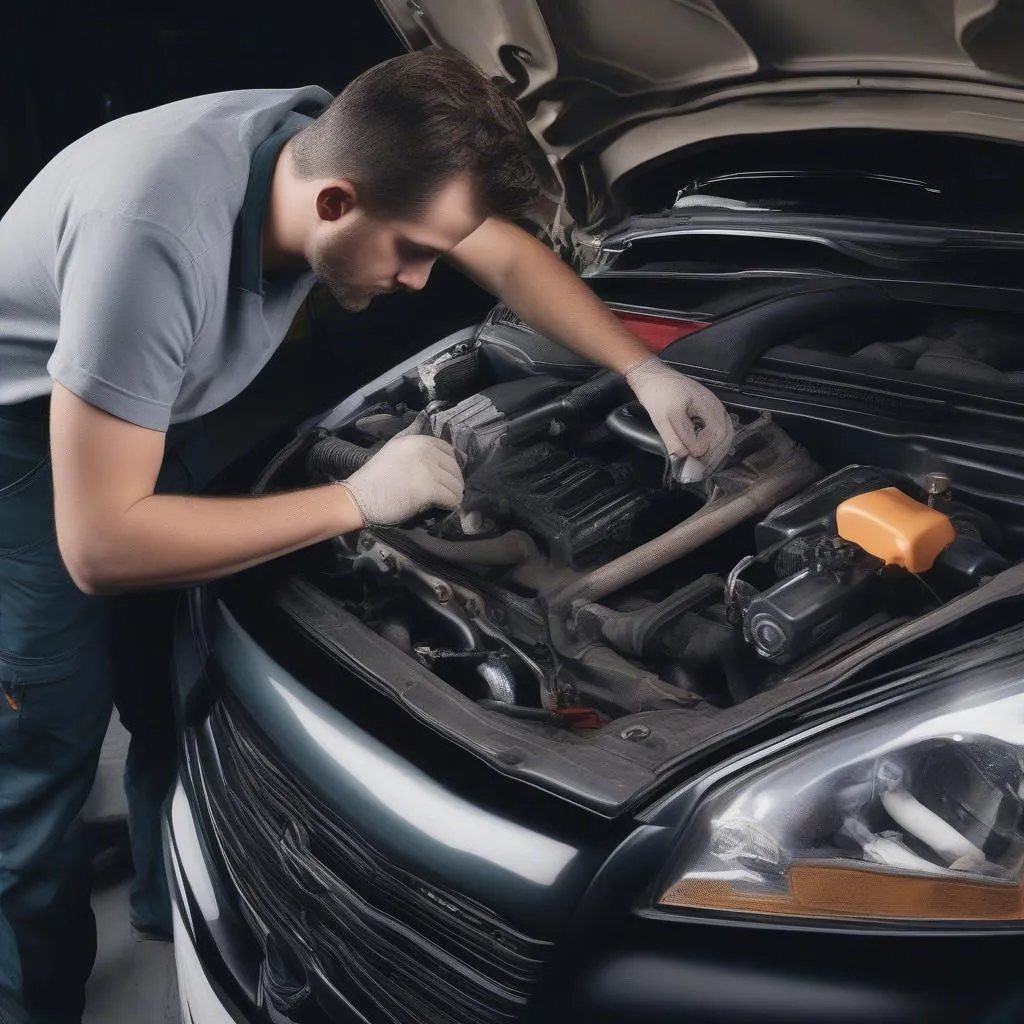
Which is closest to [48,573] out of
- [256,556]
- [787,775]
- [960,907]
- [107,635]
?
[107,635]

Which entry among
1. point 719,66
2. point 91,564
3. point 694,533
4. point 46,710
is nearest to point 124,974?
point 46,710

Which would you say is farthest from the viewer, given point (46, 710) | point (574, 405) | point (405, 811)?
point (574, 405)

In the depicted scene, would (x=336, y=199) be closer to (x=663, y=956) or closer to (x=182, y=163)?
(x=182, y=163)

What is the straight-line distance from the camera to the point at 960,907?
0.83 m

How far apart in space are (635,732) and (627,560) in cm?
33

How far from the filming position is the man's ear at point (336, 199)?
125cm

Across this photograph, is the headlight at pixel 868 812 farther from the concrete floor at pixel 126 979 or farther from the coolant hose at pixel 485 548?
the concrete floor at pixel 126 979

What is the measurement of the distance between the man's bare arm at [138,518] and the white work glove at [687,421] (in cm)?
48

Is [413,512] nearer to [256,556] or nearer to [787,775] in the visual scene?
[256,556]

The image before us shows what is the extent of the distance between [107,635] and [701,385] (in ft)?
3.23

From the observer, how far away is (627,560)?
1.29 meters

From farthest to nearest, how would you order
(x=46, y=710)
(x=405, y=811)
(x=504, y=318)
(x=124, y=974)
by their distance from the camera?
(x=504, y=318), (x=124, y=974), (x=46, y=710), (x=405, y=811)

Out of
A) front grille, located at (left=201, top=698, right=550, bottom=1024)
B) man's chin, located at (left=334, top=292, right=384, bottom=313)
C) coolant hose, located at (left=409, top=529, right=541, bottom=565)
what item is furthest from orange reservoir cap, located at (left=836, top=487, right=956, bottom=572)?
man's chin, located at (left=334, top=292, right=384, bottom=313)

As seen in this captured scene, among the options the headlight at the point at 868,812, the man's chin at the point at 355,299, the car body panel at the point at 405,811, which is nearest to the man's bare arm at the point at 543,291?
the man's chin at the point at 355,299
